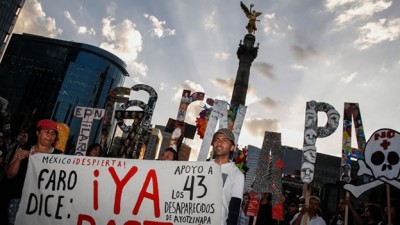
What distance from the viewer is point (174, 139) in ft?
43.9

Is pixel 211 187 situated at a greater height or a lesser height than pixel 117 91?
lesser

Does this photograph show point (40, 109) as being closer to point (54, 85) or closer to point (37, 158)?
point (54, 85)

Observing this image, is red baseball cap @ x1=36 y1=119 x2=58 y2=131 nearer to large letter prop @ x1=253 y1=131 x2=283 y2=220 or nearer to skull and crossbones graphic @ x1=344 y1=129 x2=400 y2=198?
large letter prop @ x1=253 y1=131 x2=283 y2=220

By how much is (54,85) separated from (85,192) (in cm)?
9342

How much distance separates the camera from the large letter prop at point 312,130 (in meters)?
8.86

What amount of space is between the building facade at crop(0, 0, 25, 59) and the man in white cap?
3120 inches

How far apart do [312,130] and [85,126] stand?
8932 mm

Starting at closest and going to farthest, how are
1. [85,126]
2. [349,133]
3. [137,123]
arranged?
[349,133] → [85,126] → [137,123]

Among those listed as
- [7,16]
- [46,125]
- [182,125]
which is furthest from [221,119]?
[7,16]

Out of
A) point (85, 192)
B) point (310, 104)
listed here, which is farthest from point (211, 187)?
point (310, 104)

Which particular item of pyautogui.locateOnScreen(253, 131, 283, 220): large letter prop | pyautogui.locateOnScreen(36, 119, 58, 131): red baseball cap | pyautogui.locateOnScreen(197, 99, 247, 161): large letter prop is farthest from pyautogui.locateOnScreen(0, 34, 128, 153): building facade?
pyautogui.locateOnScreen(36, 119, 58, 131): red baseball cap

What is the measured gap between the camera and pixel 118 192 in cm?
387

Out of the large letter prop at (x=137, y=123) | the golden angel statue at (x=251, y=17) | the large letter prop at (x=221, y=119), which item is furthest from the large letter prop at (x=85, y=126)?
the golden angel statue at (x=251, y=17)

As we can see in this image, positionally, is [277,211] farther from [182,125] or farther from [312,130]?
[182,125]
